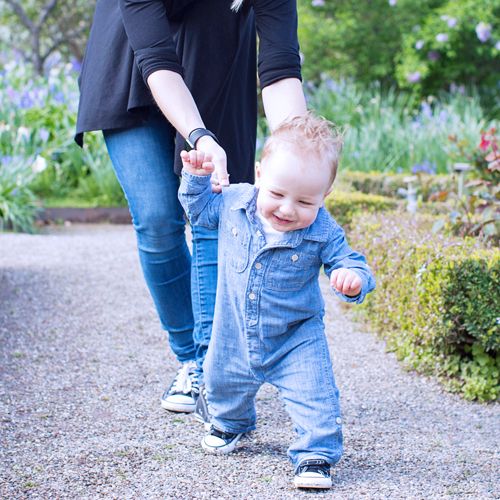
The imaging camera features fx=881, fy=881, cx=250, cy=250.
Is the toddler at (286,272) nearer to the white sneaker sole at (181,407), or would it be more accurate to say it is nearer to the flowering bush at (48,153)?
the white sneaker sole at (181,407)

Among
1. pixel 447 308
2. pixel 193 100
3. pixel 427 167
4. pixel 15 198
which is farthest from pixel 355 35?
pixel 193 100

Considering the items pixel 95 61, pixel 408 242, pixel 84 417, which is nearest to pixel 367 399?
pixel 408 242

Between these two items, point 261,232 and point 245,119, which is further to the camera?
point 245,119

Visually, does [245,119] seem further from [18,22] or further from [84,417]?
[18,22]

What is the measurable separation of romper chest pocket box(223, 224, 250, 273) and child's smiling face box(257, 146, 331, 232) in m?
0.12

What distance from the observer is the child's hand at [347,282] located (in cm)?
213

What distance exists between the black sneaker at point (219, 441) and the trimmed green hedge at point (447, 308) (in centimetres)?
103

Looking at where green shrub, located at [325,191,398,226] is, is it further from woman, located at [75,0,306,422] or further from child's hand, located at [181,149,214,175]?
child's hand, located at [181,149,214,175]

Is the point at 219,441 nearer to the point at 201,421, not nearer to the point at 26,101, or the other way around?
the point at 201,421

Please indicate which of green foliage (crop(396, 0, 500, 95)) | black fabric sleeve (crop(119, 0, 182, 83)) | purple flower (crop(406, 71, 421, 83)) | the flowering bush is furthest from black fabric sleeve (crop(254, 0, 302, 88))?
purple flower (crop(406, 71, 421, 83))

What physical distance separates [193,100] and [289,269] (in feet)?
1.81

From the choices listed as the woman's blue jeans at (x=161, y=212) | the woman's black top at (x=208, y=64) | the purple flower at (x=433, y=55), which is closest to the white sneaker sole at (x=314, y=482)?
the woman's blue jeans at (x=161, y=212)

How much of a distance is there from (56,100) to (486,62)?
490 centimetres

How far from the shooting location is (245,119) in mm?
2789
